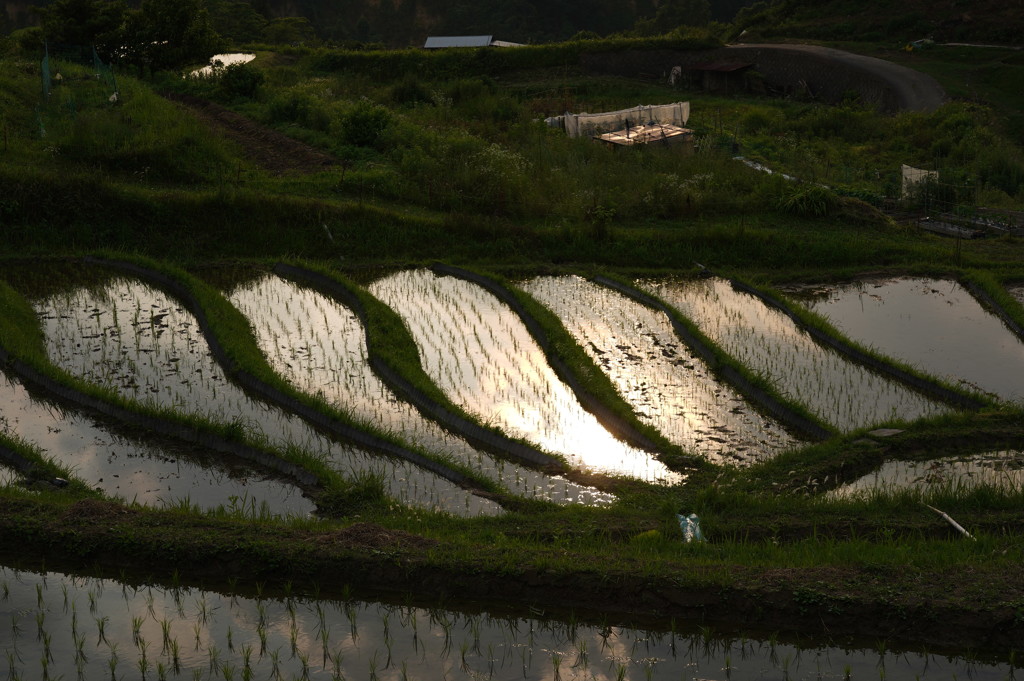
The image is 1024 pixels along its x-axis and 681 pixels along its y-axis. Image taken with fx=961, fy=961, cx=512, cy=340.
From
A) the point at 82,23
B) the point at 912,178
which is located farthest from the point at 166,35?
the point at 912,178

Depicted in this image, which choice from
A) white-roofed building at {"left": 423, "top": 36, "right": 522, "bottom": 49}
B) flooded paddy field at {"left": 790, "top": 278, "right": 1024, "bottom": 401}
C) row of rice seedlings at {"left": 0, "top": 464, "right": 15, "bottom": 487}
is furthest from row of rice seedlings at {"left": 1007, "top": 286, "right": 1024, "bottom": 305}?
white-roofed building at {"left": 423, "top": 36, "right": 522, "bottom": 49}

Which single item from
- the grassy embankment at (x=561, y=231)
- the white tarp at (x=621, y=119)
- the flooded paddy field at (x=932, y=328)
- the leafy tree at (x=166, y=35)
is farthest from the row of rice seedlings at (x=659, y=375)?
the leafy tree at (x=166, y=35)

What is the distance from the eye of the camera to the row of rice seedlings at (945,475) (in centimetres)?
686

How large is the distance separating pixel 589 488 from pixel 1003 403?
12.6 feet

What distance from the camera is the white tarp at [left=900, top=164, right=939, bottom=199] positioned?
49.0 feet

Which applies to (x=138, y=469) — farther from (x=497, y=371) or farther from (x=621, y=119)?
(x=621, y=119)

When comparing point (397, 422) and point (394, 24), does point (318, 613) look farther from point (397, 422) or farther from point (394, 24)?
point (394, 24)

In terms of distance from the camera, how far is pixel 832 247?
1296cm

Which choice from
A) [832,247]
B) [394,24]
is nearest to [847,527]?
[832,247]

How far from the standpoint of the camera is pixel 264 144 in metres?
17.8

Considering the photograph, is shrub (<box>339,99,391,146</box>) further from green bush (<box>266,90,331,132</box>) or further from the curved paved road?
the curved paved road

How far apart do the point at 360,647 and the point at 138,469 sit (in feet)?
9.89

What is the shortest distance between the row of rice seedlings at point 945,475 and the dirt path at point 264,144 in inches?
436

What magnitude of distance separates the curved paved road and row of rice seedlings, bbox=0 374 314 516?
22060 mm
